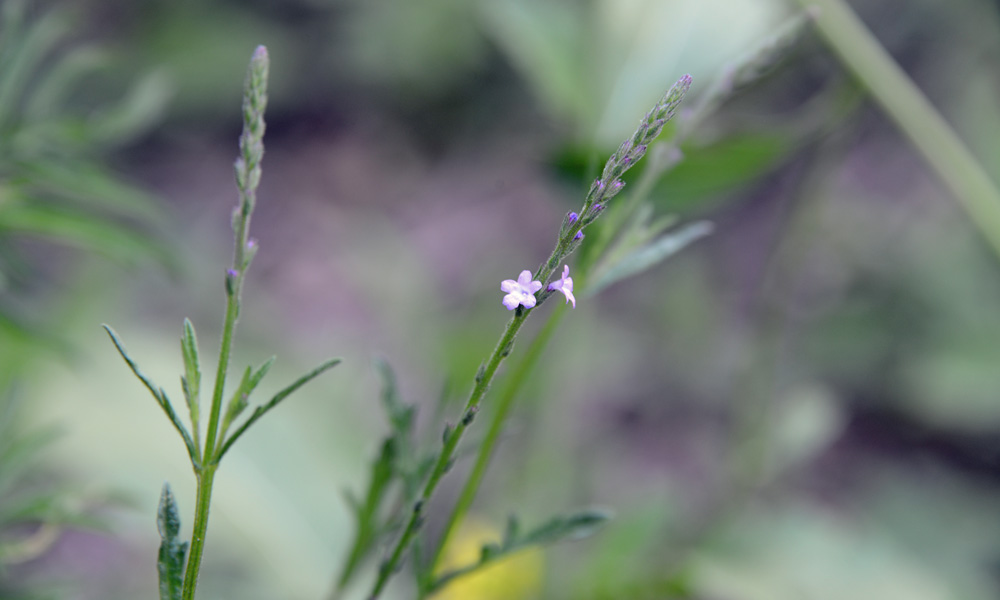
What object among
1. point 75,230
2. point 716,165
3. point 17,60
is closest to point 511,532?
point 75,230

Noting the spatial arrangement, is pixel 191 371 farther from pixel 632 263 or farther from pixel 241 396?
pixel 632 263

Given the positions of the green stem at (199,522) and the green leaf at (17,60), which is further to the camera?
the green leaf at (17,60)

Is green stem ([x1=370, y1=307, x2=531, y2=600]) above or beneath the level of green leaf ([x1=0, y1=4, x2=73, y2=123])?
beneath

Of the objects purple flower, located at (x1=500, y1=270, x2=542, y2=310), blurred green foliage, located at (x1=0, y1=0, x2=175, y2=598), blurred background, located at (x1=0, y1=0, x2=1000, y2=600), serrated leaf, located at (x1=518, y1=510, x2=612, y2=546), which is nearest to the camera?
purple flower, located at (x1=500, y1=270, x2=542, y2=310)

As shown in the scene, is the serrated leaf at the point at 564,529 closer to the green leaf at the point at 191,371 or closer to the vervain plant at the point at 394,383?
the vervain plant at the point at 394,383

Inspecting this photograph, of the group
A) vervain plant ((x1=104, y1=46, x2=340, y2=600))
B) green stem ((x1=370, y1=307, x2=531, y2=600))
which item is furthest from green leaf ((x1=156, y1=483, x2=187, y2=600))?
green stem ((x1=370, y1=307, x2=531, y2=600))

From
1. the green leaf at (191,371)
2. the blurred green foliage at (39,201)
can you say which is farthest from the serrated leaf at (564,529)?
the blurred green foliage at (39,201)

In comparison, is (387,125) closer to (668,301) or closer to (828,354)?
(668,301)

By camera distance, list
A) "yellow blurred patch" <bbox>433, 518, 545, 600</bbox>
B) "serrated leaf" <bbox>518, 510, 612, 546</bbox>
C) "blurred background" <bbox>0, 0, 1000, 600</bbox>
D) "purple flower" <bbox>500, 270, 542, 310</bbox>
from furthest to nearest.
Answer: "yellow blurred patch" <bbox>433, 518, 545, 600</bbox> → "blurred background" <bbox>0, 0, 1000, 600</bbox> → "serrated leaf" <bbox>518, 510, 612, 546</bbox> → "purple flower" <bbox>500, 270, 542, 310</bbox>

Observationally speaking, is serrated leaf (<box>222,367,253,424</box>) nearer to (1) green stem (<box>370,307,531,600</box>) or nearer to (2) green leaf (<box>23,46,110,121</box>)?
(1) green stem (<box>370,307,531,600</box>)
